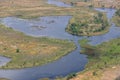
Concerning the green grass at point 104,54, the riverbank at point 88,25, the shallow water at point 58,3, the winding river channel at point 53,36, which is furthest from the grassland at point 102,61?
the shallow water at point 58,3

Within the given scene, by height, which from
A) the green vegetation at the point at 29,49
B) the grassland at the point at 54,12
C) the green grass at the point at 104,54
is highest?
the grassland at the point at 54,12

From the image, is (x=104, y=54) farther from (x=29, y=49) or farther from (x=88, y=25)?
(x=88, y=25)

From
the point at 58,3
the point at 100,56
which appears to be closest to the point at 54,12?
the point at 58,3

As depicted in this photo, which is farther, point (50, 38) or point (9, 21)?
point (9, 21)

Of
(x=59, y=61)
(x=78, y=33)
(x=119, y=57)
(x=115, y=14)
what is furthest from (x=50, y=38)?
(x=115, y=14)

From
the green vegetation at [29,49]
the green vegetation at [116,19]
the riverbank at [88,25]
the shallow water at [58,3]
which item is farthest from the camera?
the shallow water at [58,3]

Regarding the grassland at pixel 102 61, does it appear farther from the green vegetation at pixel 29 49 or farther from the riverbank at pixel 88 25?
the riverbank at pixel 88 25

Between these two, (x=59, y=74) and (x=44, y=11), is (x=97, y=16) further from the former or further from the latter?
(x=59, y=74)
